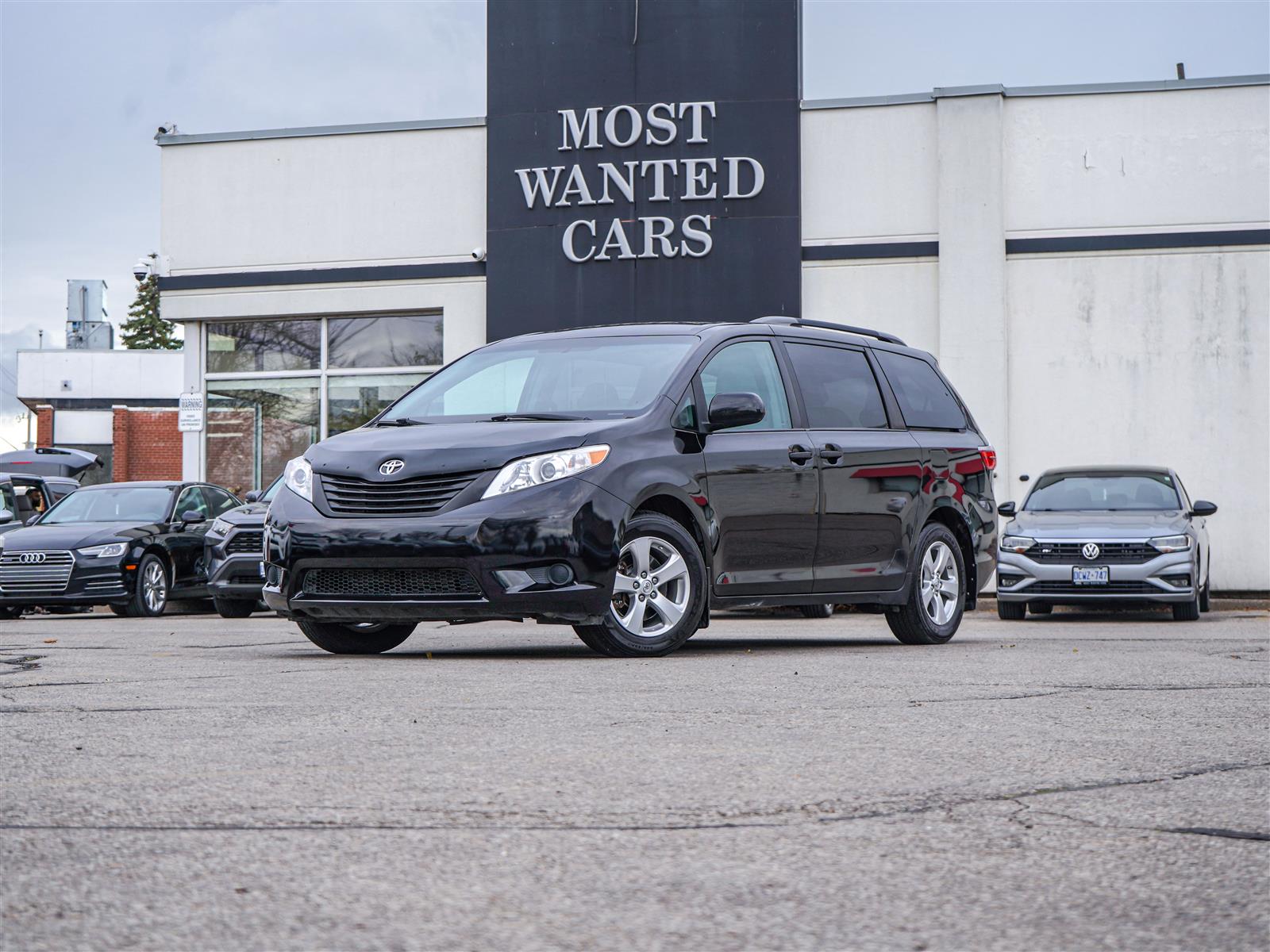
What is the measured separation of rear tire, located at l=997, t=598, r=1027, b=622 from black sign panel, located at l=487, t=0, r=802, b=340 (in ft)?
19.8

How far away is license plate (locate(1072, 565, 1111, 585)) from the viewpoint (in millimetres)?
15383

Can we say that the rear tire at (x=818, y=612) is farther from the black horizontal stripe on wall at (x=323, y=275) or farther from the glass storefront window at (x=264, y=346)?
the glass storefront window at (x=264, y=346)

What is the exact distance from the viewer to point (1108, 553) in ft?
50.8

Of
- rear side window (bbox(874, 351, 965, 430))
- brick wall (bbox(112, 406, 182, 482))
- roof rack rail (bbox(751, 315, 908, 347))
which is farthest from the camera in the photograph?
brick wall (bbox(112, 406, 182, 482))

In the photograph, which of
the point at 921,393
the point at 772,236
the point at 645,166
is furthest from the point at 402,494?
the point at 645,166

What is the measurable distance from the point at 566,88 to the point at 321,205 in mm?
3696

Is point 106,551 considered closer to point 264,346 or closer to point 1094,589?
point 264,346

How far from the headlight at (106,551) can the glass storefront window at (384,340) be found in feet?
18.8

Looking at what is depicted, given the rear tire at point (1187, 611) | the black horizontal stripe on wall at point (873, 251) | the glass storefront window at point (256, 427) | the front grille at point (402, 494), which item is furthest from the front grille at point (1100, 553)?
the glass storefront window at point (256, 427)

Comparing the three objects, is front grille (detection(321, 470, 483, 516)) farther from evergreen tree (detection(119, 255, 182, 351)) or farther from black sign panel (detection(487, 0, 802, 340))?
evergreen tree (detection(119, 255, 182, 351))

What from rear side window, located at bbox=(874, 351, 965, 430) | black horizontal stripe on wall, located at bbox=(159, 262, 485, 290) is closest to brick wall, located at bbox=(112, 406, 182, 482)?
black horizontal stripe on wall, located at bbox=(159, 262, 485, 290)

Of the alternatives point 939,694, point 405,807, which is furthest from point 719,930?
point 939,694

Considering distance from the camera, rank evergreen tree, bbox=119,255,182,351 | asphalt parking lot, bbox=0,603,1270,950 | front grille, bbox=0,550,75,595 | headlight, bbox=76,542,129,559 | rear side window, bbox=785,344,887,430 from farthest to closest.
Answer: evergreen tree, bbox=119,255,182,351 → headlight, bbox=76,542,129,559 → front grille, bbox=0,550,75,595 → rear side window, bbox=785,344,887,430 → asphalt parking lot, bbox=0,603,1270,950

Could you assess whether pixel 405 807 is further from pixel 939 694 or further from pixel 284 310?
pixel 284 310
